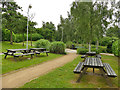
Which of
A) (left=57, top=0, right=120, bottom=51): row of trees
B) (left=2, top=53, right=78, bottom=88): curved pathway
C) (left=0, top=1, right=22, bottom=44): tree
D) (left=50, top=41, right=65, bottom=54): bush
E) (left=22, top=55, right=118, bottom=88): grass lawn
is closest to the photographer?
(left=22, top=55, right=118, bottom=88): grass lawn

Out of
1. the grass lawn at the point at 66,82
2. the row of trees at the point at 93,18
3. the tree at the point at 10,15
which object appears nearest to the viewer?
the grass lawn at the point at 66,82

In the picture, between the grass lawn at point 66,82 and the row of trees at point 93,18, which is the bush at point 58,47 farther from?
the grass lawn at point 66,82

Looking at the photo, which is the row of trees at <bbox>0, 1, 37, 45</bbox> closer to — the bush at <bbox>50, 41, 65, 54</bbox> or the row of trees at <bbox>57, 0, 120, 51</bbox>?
the bush at <bbox>50, 41, 65, 54</bbox>

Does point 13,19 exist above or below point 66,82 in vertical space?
above

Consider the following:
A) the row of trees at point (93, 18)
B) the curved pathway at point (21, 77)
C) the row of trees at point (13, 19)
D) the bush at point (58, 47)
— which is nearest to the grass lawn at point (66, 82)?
the curved pathway at point (21, 77)

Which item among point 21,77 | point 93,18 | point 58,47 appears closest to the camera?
point 21,77

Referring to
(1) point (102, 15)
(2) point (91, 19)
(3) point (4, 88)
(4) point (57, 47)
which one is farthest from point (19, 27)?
(3) point (4, 88)

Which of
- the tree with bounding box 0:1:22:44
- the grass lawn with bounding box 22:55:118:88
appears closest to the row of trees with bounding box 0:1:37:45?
the tree with bounding box 0:1:22:44

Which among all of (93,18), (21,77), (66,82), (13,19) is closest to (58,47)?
(93,18)

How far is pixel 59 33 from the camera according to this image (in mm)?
35375

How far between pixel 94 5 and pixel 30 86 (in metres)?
11.5

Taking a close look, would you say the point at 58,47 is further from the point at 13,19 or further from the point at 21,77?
the point at 21,77

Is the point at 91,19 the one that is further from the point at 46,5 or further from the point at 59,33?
the point at 59,33

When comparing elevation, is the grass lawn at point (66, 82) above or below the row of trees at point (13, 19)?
below
